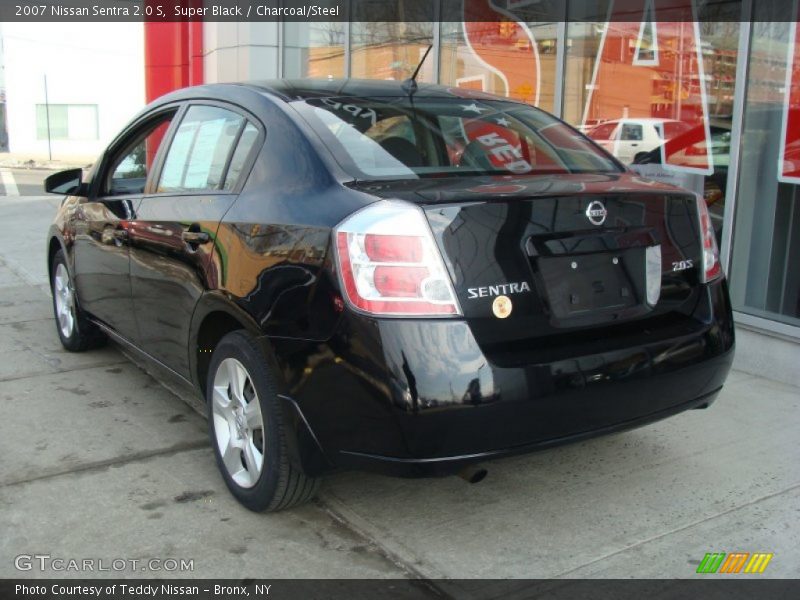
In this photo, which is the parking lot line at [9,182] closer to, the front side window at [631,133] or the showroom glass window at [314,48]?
the showroom glass window at [314,48]

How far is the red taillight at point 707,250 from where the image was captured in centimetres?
324

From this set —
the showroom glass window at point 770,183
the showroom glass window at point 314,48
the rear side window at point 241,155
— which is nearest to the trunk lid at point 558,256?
the rear side window at point 241,155

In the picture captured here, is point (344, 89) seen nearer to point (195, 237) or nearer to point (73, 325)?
point (195, 237)

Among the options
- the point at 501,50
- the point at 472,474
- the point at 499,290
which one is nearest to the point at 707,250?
the point at 499,290

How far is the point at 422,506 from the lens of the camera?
3.37 meters

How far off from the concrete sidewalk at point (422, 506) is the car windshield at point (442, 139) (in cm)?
122

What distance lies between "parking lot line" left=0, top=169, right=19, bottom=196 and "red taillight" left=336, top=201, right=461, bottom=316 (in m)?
17.8

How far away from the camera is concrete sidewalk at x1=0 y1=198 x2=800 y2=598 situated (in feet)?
9.73

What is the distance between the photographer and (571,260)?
2.84m

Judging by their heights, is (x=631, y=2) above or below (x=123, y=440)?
above

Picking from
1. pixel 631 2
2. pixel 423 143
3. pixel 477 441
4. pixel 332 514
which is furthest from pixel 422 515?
pixel 631 2

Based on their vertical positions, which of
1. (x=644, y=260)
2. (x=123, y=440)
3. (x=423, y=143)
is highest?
(x=423, y=143)

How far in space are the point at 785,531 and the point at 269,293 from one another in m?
2.13
